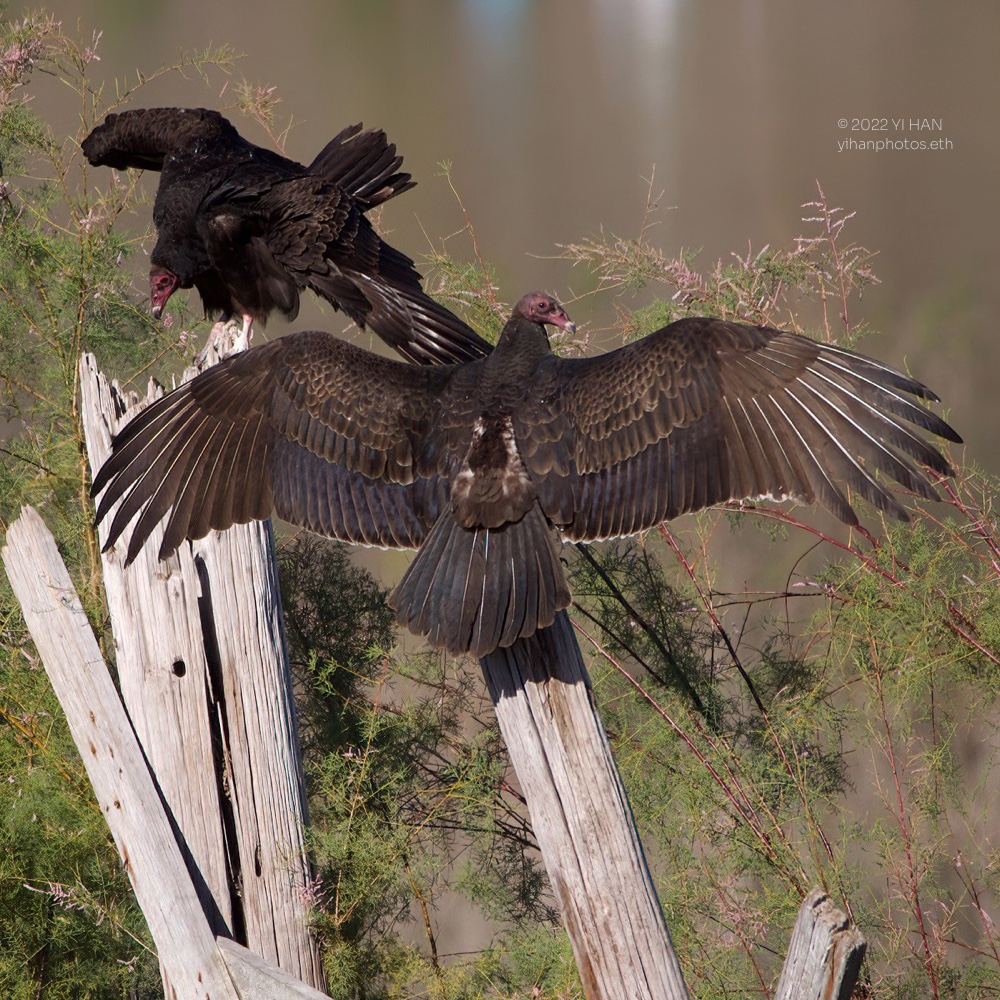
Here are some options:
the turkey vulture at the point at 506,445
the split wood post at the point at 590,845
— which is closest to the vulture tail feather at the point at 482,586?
the turkey vulture at the point at 506,445

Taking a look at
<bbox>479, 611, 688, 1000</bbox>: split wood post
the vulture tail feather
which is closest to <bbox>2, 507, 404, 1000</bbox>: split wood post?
<bbox>479, 611, 688, 1000</bbox>: split wood post

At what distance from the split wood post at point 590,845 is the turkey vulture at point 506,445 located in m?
0.34

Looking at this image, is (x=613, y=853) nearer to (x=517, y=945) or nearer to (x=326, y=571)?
(x=517, y=945)

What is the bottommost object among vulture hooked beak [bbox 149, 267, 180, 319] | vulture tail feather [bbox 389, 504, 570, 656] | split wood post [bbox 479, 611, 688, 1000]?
split wood post [bbox 479, 611, 688, 1000]

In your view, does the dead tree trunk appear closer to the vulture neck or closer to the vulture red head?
the vulture neck

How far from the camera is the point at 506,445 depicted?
2711 mm

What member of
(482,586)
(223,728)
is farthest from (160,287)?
(482,586)

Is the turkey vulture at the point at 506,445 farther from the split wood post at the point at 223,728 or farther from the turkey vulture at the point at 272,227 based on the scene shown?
the turkey vulture at the point at 272,227

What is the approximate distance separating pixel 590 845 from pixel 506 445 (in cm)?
90

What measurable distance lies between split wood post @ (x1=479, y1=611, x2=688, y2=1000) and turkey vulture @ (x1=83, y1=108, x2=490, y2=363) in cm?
168

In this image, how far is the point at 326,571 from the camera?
3986mm

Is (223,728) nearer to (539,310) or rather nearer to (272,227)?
(539,310)

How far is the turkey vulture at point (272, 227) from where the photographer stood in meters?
3.80

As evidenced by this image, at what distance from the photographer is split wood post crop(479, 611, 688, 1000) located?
2.24 metres
